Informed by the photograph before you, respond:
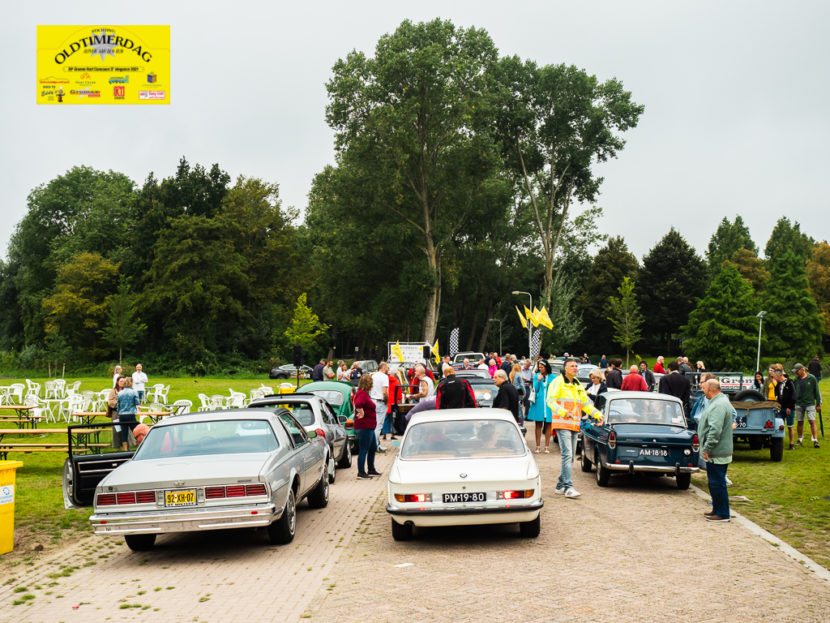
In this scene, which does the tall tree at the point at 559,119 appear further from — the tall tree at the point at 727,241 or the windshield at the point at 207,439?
the tall tree at the point at 727,241

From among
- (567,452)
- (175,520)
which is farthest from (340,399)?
(175,520)

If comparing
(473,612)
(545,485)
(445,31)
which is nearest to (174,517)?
(473,612)

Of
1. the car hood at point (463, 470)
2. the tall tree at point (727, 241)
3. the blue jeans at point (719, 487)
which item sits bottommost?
the blue jeans at point (719, 487)

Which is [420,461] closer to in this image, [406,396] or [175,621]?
[175,621]

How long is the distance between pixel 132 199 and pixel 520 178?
111 ft

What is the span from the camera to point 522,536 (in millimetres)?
9227

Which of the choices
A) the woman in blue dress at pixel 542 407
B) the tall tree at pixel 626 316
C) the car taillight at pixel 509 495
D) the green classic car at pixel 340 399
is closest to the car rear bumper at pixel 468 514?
the car taillight at pixel 509 495

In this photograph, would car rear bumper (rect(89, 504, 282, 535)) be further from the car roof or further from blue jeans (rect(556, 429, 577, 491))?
blue jeans (rect(556, 429, 577, 491))

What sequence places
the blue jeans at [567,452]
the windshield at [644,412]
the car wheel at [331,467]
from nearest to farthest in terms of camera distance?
1. the blue jeans at [567,452]
2. the car wheel at [331,467]
3. the windshield at [644,412]

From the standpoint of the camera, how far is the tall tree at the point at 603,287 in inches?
3346

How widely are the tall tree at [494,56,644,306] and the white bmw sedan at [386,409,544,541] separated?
41.5 meters

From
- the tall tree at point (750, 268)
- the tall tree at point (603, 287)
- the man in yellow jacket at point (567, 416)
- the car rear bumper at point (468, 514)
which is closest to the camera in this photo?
the car rear bumper at point (468, 514)

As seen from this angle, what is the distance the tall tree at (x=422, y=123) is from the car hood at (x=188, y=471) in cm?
3709

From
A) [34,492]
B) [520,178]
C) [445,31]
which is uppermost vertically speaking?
[445,31]
